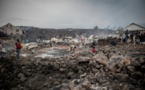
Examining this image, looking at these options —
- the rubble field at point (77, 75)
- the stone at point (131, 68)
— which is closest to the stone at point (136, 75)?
the rubble field at point (77, 75)

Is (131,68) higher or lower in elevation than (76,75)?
higher

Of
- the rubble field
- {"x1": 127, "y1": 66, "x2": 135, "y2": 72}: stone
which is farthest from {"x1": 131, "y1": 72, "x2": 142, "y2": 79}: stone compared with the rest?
{"x1": 127, "y1": 66, "x2": 135, "y2": 72}: stone

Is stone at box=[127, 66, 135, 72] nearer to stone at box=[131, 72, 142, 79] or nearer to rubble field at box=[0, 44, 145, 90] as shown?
rubble field at box=[0, 44, 145, 90]

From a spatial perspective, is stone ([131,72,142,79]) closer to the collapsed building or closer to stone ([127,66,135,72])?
the collapsed building

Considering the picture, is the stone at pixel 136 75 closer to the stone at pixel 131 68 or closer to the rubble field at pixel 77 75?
the rubble field at pixel 77 75

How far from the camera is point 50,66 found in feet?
24.7

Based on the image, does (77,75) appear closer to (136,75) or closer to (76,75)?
(76,75)

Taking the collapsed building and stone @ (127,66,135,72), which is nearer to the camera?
the collapsed building

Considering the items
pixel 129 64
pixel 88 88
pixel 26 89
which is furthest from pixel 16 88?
pixel 129 64

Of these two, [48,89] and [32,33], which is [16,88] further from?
[32,33]

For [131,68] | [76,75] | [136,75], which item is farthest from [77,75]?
[136,75]

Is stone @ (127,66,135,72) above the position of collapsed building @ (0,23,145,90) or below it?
above

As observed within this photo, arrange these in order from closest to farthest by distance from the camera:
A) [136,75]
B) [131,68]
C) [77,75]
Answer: [136,75]
[131,68]
[77,75]

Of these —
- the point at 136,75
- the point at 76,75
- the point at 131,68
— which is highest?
the point at 131,68
